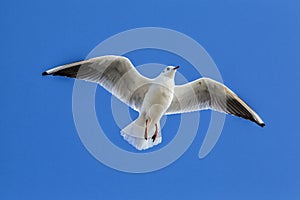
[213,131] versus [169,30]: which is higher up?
[169,30]

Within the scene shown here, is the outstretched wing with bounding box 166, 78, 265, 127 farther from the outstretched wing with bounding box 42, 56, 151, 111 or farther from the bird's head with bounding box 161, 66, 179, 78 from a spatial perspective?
the outstretched wing with bounding box 42, 56, 151, 111

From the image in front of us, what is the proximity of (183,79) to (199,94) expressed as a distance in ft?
1.40

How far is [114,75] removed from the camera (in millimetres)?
10016

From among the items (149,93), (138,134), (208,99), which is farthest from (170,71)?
(138,134)

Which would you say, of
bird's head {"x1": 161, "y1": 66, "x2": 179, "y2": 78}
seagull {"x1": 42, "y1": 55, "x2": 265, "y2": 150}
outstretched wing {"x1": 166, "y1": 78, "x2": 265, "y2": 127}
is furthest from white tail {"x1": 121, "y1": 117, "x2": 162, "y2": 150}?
bird's head {"x1": 161, "y1": 66, "x2": 179, "y2": 78}

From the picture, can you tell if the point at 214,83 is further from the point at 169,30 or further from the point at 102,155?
the point at 102,155

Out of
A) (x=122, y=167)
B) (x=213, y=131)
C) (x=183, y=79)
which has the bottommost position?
(x=122, y=167)

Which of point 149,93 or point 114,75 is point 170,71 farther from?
point 114,75

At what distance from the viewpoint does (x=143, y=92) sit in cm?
1015

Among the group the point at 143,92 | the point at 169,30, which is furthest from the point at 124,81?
the point at 169,30

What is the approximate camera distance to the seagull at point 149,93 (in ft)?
32.1

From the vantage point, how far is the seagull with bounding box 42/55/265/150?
9.79 meters

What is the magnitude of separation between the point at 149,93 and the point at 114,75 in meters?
0.61

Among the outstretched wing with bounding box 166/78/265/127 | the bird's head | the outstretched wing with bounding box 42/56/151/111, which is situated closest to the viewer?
the outstretched wing with bounding box 42/56/151/111
